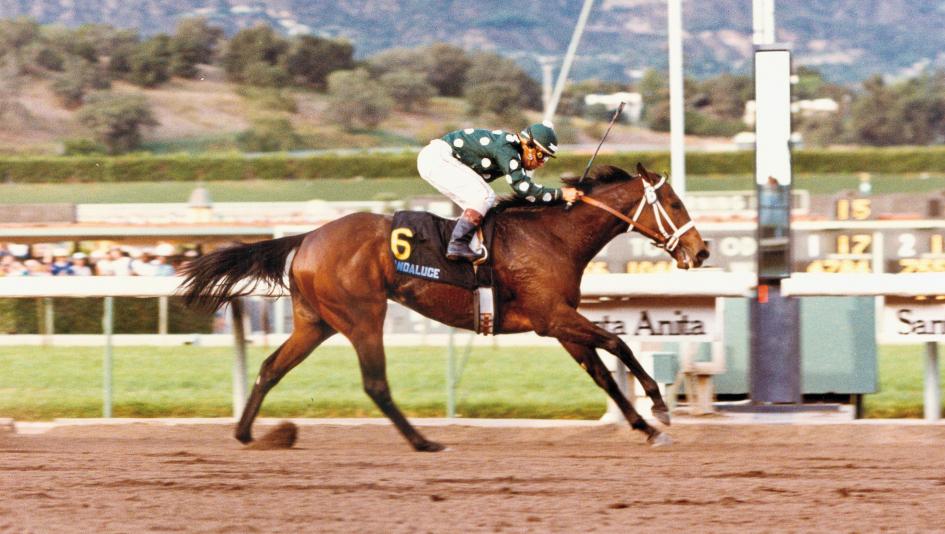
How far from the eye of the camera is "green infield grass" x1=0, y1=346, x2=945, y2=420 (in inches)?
374

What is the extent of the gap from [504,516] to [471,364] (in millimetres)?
7567

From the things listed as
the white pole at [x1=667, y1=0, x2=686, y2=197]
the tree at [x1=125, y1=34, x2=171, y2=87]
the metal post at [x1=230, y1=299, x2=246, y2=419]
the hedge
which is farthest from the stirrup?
the tree at [x1=125, y1=34, x2=171, y2=87]

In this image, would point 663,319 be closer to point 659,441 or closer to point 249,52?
point 659,441

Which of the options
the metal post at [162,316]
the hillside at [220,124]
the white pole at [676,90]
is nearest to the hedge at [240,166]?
the hillside at [220,124]

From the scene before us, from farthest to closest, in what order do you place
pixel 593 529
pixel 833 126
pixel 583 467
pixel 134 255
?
pixel 833 126, pixel 134 255, pixel 583 467, pixel 593 529

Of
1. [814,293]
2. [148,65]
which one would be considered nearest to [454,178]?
[814,293]

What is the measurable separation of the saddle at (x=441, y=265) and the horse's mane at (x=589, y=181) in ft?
0.61

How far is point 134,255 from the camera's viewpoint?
16281mm

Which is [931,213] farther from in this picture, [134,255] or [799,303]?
[799,303]

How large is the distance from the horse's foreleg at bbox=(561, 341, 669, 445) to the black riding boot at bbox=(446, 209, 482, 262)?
667 mm

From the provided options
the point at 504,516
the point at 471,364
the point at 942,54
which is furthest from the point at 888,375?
the point at 942,54

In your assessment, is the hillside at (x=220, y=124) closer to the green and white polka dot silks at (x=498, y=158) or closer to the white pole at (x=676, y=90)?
the white pole at (x=676, y=90)

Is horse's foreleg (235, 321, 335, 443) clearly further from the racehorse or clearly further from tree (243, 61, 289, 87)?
tree (243, 61, 289, 87)

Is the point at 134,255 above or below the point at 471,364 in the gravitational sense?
above
